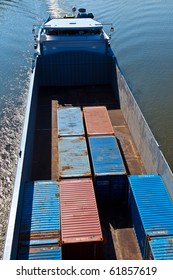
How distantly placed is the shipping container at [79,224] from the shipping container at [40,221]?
343 millimetres

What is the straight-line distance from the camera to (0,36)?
135 feet

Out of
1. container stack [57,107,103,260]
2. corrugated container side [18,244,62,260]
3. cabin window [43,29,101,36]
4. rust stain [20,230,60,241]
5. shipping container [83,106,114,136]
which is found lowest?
corrugated container side [18,244,62,260]

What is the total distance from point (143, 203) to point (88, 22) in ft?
53.7

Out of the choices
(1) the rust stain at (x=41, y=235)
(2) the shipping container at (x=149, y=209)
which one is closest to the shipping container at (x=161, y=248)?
(2) the shipping container at (x=149, y=209)

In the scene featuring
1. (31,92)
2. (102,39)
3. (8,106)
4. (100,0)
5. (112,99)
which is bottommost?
(8,106)

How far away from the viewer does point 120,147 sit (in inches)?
661

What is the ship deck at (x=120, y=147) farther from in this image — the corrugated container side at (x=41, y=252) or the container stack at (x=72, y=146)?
the corrugated container side at (x=41, y=252)

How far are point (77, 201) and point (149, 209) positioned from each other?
9.48 feet

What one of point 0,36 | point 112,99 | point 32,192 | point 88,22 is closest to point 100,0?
point 0,36

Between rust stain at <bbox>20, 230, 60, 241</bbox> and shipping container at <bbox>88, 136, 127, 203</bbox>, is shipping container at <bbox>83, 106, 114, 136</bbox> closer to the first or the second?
Result: shipping container at <bbox>88, 136, 127, 203</bbox>

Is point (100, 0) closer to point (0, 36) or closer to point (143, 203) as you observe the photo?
point (0, 36)

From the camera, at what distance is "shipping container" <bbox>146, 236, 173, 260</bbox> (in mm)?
9828

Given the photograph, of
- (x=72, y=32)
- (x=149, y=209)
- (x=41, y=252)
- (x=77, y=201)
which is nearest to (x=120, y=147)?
(x=149, y=209)

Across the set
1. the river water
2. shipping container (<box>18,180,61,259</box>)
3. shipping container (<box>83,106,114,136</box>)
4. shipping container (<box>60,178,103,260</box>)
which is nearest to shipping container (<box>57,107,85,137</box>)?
shipping container (<box>83,106,114,136</box>)
